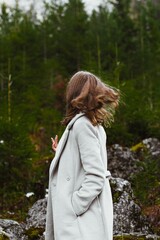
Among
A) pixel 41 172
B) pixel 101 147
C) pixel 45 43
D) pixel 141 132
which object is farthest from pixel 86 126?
pixel 45 43

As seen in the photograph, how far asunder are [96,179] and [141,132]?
→ 10219mm

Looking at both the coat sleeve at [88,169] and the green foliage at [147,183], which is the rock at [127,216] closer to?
the green foliage at [147,183]

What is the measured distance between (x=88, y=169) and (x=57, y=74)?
746 inches

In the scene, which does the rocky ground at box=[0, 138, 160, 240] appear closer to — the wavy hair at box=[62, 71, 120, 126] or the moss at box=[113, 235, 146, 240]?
the moss at box=[113, 235, 146, 240]

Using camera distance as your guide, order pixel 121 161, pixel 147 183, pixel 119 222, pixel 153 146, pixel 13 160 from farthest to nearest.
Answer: pixel 153 146, pixel 13 160, pixel 121 161, pixel 147 183, pixel 119 222

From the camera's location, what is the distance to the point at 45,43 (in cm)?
2377

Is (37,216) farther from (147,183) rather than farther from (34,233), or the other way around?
(147,183)

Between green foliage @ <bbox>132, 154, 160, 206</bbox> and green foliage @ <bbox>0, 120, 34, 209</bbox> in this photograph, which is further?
green foliage @ <bbox>0, 120, 34, 209</bbox>

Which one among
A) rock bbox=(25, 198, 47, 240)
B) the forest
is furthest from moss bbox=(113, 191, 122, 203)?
the forest

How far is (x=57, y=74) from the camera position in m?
22.6

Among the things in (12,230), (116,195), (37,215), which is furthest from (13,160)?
(12,230)

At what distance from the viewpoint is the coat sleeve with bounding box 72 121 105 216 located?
3765mm

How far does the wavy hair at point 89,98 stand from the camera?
390cm

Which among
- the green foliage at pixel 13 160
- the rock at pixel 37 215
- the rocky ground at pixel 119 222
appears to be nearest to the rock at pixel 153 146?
the green foliage at pixel 13 160
